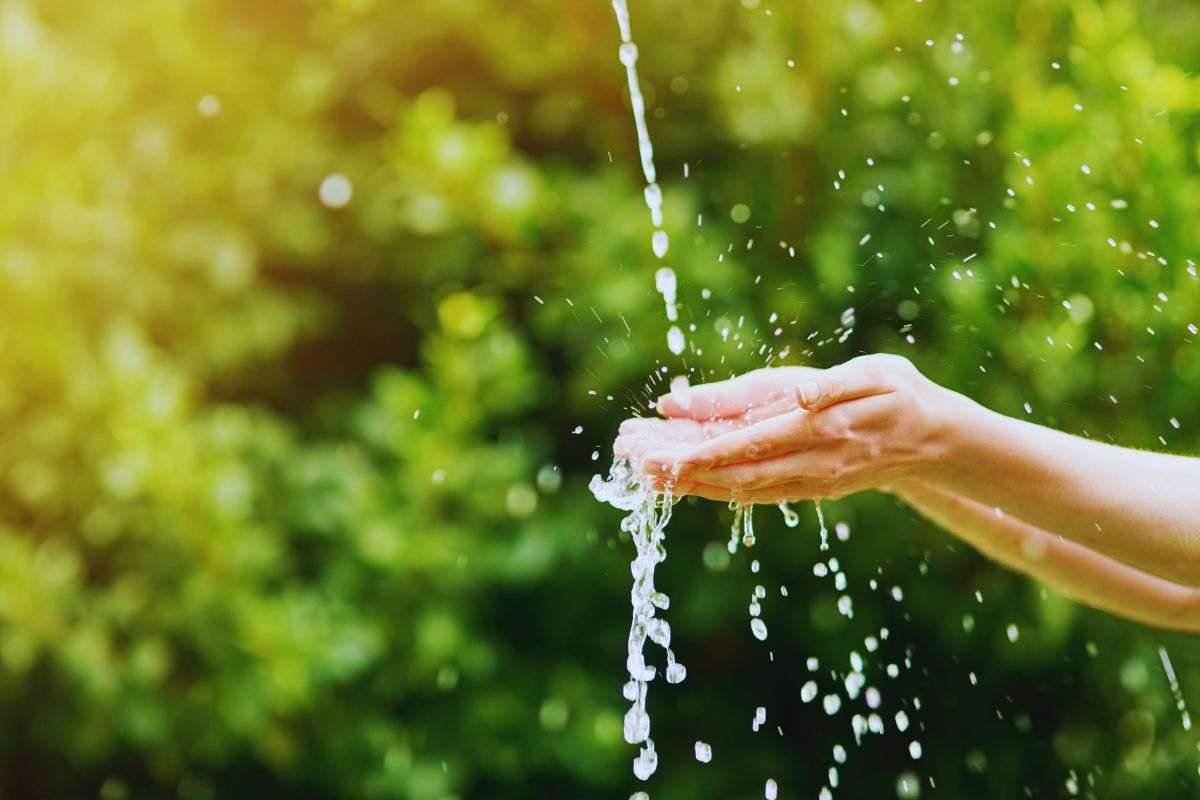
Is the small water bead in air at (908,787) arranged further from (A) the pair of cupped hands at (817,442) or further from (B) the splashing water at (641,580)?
(A) the pair of cupped hands at (817,442)

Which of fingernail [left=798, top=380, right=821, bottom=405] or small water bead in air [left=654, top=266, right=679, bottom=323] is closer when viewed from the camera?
fingernail [left=798, top=380, right=821, bottom=405]

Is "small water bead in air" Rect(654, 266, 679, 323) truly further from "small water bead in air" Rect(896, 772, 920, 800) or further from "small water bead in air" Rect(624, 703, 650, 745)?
"small water bead in air" Rect(896, 772, 920, 800)

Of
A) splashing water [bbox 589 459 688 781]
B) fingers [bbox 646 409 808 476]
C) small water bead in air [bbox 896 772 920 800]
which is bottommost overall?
small water bead in air [bbox 896 772 920 800]

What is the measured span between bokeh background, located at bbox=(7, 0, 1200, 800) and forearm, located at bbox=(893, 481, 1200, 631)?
470 millimetres

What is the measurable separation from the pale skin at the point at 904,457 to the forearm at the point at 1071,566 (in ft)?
0.67

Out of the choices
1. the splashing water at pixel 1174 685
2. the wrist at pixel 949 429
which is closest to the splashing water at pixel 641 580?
the wrist at pixel 949 429

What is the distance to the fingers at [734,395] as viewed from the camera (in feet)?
4.84

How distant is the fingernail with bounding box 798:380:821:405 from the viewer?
1.31 metres

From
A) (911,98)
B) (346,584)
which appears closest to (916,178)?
(911,98)

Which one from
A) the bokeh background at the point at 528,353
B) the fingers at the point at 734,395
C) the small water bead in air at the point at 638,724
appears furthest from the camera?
the small water bead in air at the point at 638,724

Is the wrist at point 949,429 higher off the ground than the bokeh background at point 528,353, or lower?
higher

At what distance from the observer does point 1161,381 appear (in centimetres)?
207

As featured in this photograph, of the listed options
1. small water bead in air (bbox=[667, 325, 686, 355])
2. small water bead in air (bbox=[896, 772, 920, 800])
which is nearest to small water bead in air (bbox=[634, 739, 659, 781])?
small water bead in air (bbox=[896, 772, 920, 800])

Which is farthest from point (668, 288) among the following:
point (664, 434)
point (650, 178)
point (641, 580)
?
point (664, 434)
